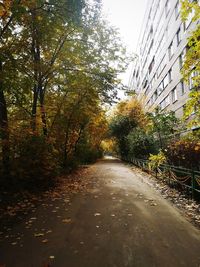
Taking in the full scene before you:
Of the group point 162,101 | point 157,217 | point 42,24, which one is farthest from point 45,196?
point 162,101

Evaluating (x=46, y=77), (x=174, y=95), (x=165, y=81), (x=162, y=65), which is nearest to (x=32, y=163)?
(x=46, y=77)

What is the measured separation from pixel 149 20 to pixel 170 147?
3856 cm

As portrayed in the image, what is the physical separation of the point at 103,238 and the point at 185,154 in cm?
633

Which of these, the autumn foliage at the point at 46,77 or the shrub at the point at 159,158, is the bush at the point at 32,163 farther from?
the shrub at the point at 159,158

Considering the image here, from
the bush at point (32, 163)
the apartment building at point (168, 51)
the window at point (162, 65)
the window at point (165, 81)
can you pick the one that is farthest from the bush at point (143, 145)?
the bush at point (32, 163)

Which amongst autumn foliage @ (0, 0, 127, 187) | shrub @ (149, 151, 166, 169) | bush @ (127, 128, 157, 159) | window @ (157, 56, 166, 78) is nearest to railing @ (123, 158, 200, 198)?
shrub @ (149, 151, 166, 169)

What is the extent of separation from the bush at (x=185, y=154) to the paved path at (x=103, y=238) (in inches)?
100

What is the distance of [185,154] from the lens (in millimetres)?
A: 10438

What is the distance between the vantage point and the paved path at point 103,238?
4320 millimetres

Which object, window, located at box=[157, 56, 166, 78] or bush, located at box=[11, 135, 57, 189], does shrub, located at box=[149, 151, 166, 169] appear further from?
window, located at box=[157, 56, 166, 78]

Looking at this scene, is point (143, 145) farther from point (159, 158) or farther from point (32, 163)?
point (32, 163)

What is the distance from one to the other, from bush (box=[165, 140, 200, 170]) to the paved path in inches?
100

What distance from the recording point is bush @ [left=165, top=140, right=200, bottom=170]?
9938 mm

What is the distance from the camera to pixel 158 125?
63.4 ft
